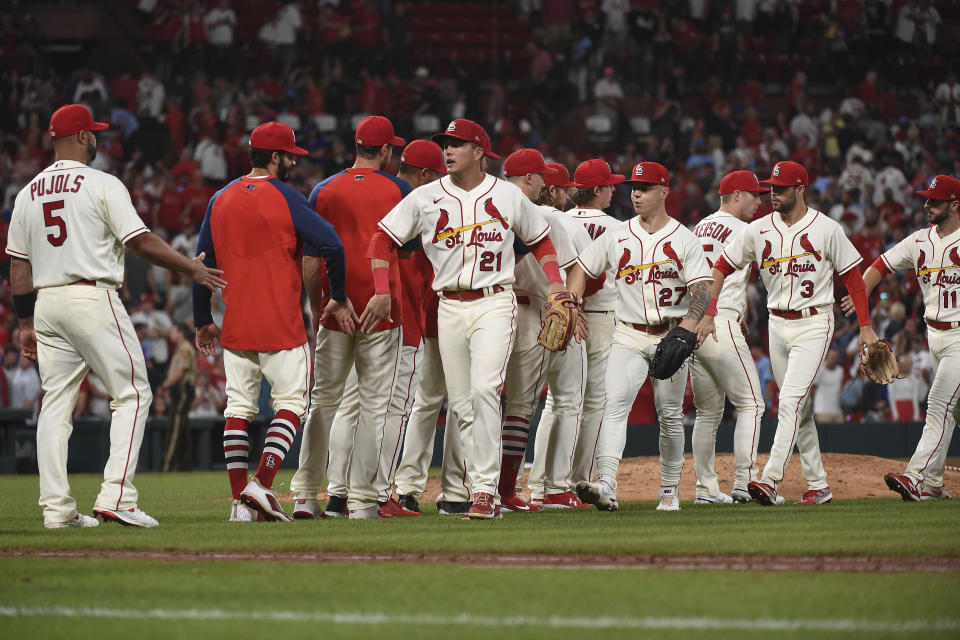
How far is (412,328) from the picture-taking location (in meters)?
8.52

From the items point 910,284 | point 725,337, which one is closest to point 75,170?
point 725,337

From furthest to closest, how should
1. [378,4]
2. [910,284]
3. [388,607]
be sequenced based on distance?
1. [378,4]
2. [910,284]
3. [388,607]

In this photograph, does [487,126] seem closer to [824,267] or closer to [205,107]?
[205,107]

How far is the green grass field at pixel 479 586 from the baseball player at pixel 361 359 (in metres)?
0.65

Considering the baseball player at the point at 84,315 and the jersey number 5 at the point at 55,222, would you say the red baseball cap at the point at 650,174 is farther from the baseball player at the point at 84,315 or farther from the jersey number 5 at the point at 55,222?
the jersey number 5 at the point at 55,222

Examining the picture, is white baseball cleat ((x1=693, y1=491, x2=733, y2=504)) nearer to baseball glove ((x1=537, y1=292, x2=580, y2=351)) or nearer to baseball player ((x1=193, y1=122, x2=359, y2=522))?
baseball glove ((x1=537, y1=292, x2=580, y2=351))

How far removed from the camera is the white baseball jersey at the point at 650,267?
8.54 m

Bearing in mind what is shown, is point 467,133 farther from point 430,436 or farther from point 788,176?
point 788,176

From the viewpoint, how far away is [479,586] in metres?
4.86

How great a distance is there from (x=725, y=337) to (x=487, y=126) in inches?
564

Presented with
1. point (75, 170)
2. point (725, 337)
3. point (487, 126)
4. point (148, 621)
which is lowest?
point (148, 621)

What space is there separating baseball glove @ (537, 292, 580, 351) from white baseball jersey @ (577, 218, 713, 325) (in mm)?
711

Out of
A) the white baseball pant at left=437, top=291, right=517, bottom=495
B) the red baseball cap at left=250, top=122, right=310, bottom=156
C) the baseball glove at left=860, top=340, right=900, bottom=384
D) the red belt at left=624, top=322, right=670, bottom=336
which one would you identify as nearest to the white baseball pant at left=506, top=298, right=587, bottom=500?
the red belt at left=624, top=322, right=670, bottom=336

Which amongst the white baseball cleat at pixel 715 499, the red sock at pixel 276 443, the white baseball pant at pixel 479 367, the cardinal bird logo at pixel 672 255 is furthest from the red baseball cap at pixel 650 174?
the red sock at pixel 276 443
